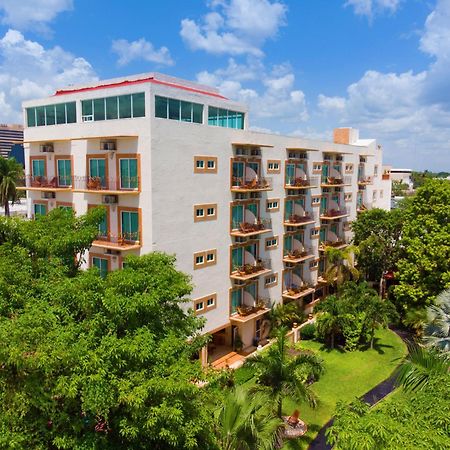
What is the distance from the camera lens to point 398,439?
930cm

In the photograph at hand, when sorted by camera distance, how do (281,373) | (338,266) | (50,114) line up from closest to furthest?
1. (281,373)
2. (50,114)
3. (338,266)

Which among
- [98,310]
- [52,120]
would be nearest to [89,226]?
[98,310]

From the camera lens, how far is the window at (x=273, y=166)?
33.9m

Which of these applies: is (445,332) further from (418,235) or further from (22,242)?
(22,242)

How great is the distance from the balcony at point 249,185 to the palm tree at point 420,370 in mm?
18909

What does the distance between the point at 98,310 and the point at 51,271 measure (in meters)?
3.42

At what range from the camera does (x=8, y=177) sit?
4672 cm

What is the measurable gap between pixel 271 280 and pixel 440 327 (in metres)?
16.0

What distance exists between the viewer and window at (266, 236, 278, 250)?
34.6m

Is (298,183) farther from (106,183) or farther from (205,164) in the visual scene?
(106,183)

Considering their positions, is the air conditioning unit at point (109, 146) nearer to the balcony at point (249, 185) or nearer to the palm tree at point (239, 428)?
the balcony at point (249, 185)

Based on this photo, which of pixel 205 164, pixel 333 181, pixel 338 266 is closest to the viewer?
pixel 205 164

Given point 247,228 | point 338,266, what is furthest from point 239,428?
point 338,266

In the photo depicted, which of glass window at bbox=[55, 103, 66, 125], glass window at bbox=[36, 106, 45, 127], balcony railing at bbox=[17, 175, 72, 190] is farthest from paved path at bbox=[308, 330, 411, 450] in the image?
glass window at bbox=[36, 106, 45, 127]
